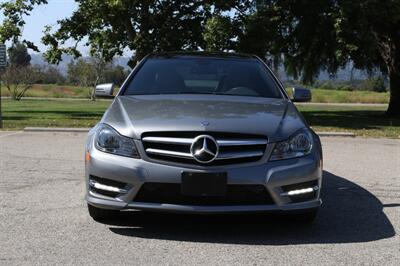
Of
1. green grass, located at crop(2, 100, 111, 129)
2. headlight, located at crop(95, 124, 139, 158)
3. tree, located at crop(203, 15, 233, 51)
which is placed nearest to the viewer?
headlight, located at crop(95, 124, 139, 158)

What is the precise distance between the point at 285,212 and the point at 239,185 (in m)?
0.47

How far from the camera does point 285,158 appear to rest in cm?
474

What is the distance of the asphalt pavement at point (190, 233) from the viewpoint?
14.1ft

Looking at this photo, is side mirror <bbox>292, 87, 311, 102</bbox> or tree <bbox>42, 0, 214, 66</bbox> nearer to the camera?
side mirror <bbox>292, 87, 311, 102</bbox>

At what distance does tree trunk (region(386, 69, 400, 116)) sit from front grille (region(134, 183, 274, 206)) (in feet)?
73.1

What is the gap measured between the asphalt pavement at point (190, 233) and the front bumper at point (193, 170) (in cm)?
29

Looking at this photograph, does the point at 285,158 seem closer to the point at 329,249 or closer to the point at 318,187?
the point at 318,187

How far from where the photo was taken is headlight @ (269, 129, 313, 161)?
4.73m

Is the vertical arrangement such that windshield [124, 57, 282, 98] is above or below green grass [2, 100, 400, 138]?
above

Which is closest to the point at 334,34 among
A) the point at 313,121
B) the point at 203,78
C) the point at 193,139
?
the point at 313,121

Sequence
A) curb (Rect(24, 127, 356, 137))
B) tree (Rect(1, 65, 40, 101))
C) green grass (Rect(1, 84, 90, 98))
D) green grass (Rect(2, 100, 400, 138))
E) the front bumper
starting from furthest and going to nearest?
1. green grass (Rect(1, 84, 90, 98))
2. tree (Rect(1, 65, 40, 101))
3. green grass (Rect(2, 100, 400, 138))
4. curb (Rect(24, 127, 356, 137))
5. the front bumper

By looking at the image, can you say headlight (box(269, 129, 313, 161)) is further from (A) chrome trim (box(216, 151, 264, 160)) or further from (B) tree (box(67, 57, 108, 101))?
Result: (B) tree (box(67, 57, 108, 101))

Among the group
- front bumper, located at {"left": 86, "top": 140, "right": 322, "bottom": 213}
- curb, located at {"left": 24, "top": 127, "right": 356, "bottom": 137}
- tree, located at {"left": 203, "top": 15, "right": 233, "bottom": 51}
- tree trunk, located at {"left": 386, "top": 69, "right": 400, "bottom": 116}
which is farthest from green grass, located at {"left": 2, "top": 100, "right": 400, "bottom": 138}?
front bumper, located at {"left": 86, "top": 140, "right": 322, "bottom": 213}

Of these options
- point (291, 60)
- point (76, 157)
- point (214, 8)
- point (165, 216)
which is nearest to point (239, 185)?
point (165, 216)
